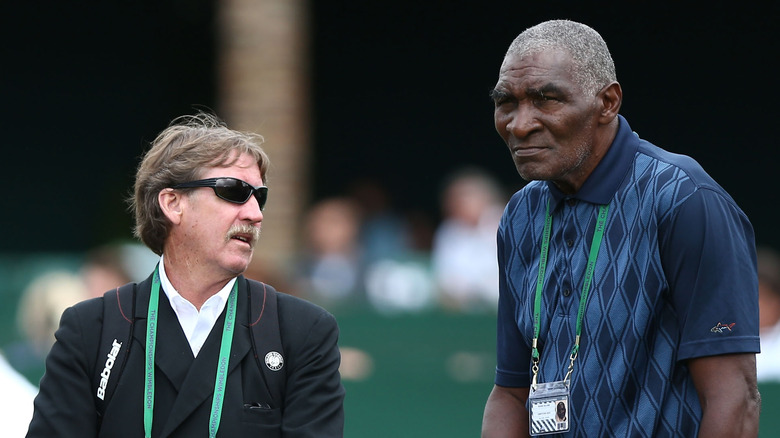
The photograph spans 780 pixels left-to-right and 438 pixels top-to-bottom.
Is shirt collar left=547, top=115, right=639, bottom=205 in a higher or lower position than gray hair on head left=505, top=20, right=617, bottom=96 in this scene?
lower

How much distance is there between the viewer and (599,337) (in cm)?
285

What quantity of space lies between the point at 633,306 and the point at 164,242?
138cm

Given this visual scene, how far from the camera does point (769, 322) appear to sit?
6574 mm

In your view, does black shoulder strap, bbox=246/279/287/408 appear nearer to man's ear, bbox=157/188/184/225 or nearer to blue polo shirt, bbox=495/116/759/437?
man's ear, bbox=157/188/184/225

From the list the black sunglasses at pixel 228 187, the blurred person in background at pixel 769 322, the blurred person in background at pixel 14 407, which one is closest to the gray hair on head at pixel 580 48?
the black sunglasses at pixel 228 187

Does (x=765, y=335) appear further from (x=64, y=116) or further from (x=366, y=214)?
(x=64, y=116)

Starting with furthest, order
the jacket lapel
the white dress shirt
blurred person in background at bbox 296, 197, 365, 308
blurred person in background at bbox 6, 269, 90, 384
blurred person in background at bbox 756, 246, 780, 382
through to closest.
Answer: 1. blurred person in background at bbox 296, 197, 365, 308
2. blurred person in background at bbox 6, 269, 90, 384
3. blurred person in background at bbox 756, 246, 780, 382
4. the white dress shirt
5. the jacket lapel

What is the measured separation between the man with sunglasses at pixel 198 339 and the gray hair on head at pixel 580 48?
917 millimetres

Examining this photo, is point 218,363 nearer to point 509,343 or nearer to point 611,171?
point 509,343

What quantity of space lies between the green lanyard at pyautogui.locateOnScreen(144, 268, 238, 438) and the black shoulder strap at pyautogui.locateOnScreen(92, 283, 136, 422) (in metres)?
0.06

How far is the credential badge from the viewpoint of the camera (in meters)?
3.23

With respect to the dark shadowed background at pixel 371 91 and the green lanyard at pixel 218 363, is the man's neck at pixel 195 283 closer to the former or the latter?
the green lanyard at pixel 218 363

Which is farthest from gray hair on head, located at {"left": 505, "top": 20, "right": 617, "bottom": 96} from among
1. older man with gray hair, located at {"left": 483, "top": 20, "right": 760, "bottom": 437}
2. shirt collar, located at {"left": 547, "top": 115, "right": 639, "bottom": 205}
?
shirt collar, located at {"left": 547, "top": 115, "right": 639, "bottom": 205}

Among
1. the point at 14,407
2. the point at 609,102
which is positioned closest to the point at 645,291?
the point at 609,102
